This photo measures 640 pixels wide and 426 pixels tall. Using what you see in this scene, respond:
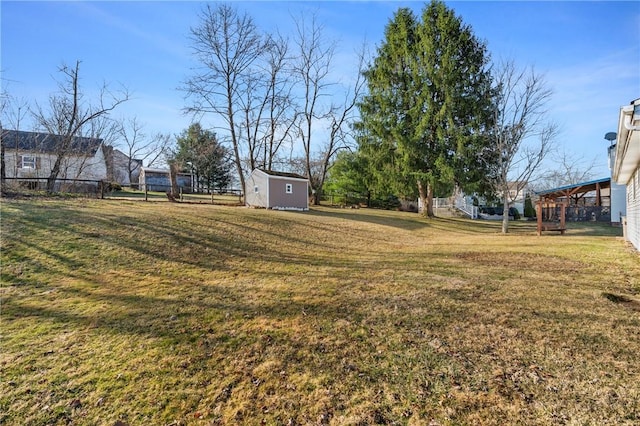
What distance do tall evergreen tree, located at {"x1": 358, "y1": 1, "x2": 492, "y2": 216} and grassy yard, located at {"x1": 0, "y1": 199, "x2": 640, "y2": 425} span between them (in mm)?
13410

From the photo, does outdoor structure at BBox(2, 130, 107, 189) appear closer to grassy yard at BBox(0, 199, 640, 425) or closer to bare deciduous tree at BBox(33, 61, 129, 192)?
bare deciduous tree at BBox(33, 61, 129, 192)

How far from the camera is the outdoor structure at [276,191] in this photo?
19422 millimetres

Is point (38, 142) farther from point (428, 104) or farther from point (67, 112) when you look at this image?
point (428, 104)

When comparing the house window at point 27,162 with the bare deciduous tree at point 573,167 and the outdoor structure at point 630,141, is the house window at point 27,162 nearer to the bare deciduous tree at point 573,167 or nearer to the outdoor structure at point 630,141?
the outdoor structure at point 630,141

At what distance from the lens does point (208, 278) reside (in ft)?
20.3

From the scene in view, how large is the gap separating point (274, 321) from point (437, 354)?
206cm

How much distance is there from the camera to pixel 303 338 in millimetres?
3705

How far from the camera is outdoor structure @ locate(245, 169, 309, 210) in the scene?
19.4m

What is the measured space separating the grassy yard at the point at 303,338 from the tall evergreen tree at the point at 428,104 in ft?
44.0

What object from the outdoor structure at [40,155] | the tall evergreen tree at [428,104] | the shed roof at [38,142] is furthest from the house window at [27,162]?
the tall evergreen tree at [428,104]

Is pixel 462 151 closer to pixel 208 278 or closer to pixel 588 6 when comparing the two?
pixel 588 6

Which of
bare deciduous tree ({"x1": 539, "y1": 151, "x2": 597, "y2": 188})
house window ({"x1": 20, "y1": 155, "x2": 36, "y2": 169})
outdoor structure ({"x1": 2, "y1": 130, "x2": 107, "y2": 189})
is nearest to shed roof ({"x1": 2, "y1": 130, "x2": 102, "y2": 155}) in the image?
outdoor structure ({"x1": 2, "y1": 130, "x2": 107, "y2": 189})

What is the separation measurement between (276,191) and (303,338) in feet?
53.7

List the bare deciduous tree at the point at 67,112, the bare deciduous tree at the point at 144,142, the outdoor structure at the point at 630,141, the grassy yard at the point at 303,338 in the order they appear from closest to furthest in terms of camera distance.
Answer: the grassy yard at the point at 303,338, the outdoor structure at the point at 630,141, the bare deciduous tree at the point at 67,112, the bare deciduous tree at the point at 144,142
